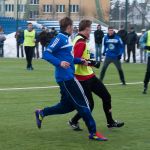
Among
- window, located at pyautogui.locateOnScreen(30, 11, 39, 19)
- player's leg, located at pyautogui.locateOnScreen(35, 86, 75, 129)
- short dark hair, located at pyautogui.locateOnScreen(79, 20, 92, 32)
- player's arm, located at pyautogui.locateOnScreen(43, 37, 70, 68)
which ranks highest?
window, located at pyautogui.locateOnScreen(30, 11, 39, 19)

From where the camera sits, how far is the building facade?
2042 inches

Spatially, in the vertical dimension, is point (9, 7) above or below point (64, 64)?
above

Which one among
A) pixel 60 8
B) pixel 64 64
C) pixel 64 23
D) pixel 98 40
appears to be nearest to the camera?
pixel 64 64

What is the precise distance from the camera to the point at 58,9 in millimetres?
62062

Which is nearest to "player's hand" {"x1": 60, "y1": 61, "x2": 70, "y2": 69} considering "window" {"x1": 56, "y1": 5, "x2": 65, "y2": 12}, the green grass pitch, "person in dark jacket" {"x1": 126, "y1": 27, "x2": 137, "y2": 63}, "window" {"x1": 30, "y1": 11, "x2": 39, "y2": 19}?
the green grass pitch

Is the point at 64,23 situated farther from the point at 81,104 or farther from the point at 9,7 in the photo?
the point at 9,7

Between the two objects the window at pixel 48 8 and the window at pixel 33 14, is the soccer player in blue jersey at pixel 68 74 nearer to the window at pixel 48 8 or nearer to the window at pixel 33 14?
the window at pixel 48 8

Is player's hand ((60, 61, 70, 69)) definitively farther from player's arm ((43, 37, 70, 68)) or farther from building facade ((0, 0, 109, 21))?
building facade ((0, 0, 109, 21))

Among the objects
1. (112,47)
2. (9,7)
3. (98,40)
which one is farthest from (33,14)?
(112,47)

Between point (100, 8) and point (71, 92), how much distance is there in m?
43.3

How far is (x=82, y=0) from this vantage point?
5559 centimetres

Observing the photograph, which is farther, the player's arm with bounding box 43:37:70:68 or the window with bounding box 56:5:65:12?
the window with bounding box 56:5:65:12

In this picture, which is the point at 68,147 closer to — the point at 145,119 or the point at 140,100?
the point at 145,119

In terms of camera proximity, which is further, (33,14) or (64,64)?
(33,14)
